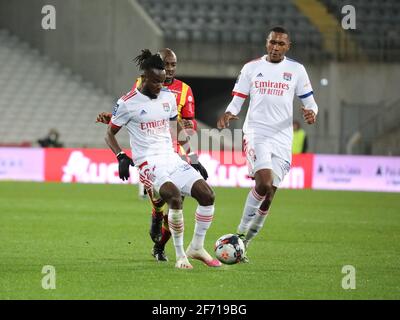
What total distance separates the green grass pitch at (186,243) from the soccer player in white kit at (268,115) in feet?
2.28

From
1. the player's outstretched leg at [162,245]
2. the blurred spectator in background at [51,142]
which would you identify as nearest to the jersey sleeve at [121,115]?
the player's outstretched leg at [162,245]

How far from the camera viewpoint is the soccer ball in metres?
10.3

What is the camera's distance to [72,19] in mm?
34188

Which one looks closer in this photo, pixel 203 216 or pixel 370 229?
pixel 203 216

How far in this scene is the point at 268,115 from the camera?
11477 millimetres

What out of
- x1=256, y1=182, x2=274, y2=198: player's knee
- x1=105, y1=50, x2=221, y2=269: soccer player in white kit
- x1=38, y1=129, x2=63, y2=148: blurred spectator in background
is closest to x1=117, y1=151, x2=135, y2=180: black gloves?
x1=105, y1=50, x2=221, y2=269: soccer player in white kit

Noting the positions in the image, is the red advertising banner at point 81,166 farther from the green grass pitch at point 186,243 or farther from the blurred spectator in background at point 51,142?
the green grass pitch at point 186,243

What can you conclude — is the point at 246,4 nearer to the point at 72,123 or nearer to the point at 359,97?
the point at 359,97

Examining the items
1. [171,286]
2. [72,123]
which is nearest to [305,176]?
[72,123]

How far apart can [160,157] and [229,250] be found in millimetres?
1196

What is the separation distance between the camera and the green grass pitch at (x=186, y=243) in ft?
29.0

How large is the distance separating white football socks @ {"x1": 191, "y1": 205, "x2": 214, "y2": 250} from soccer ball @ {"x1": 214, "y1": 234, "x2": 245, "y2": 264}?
204 millimetres

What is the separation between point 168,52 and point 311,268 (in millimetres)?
2900
